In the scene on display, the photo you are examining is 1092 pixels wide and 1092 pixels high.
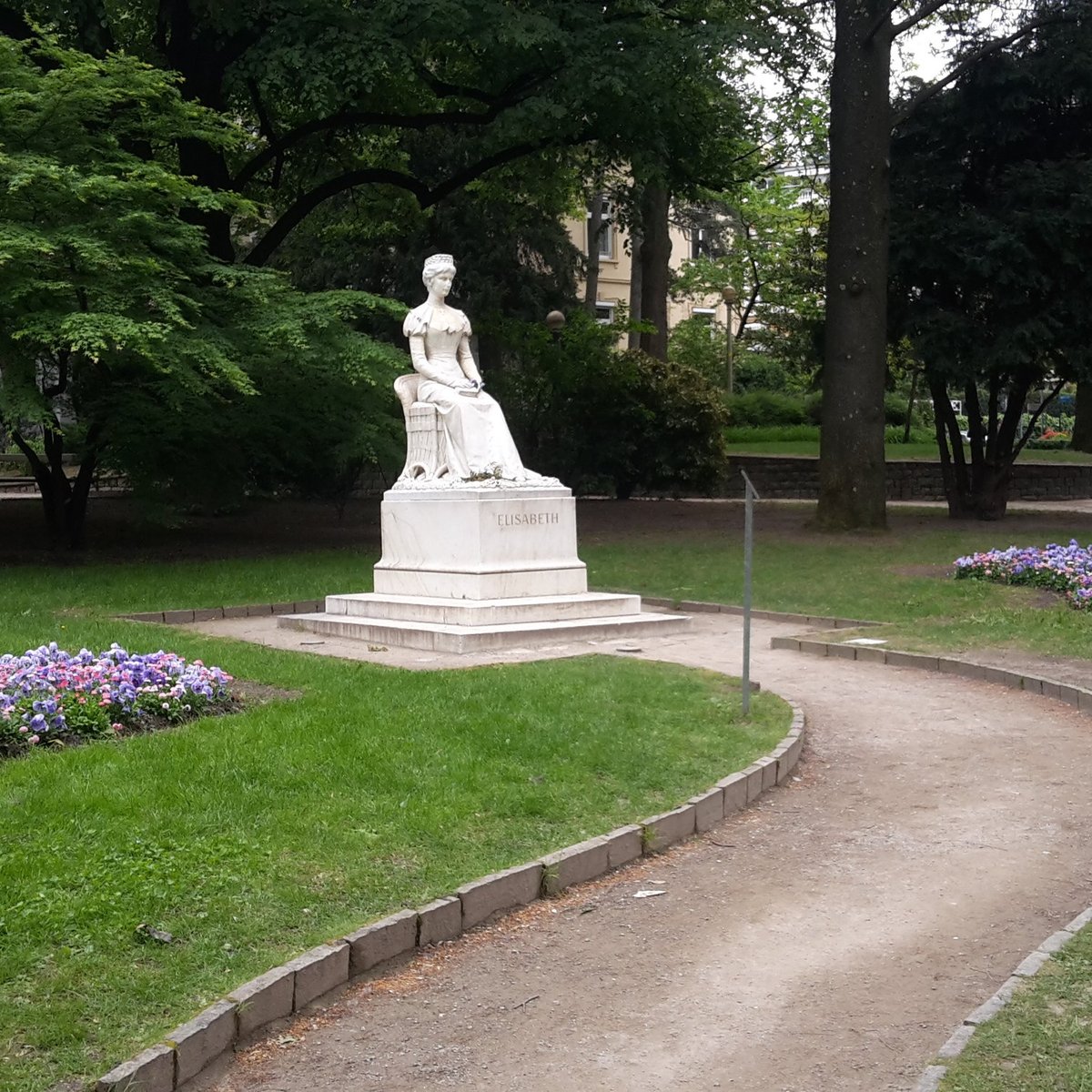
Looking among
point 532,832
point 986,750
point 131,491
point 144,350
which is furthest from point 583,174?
point 532,832

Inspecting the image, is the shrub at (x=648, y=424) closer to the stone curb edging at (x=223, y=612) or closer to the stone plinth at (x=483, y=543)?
the stone curb edging at (x=223, y=612)

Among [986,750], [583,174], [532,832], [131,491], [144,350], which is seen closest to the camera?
[532,832]

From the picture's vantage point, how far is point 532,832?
631cm

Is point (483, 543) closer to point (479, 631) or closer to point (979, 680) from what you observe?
point (479, 631)

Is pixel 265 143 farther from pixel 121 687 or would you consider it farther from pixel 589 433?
pixel 121 687

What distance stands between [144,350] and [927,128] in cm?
1529

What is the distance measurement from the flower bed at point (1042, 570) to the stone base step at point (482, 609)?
4051 mm

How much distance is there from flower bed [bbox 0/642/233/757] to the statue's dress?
17.8ft

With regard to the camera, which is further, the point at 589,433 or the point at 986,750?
the point at 589,433

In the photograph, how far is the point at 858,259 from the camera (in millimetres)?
21688

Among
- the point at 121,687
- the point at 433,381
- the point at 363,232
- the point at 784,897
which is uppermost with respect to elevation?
the point at 363,232

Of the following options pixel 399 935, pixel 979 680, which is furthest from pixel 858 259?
pixel 399 935

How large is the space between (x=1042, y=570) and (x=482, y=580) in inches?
223

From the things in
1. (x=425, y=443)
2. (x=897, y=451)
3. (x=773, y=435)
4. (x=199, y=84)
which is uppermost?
(x=199, y=84)
